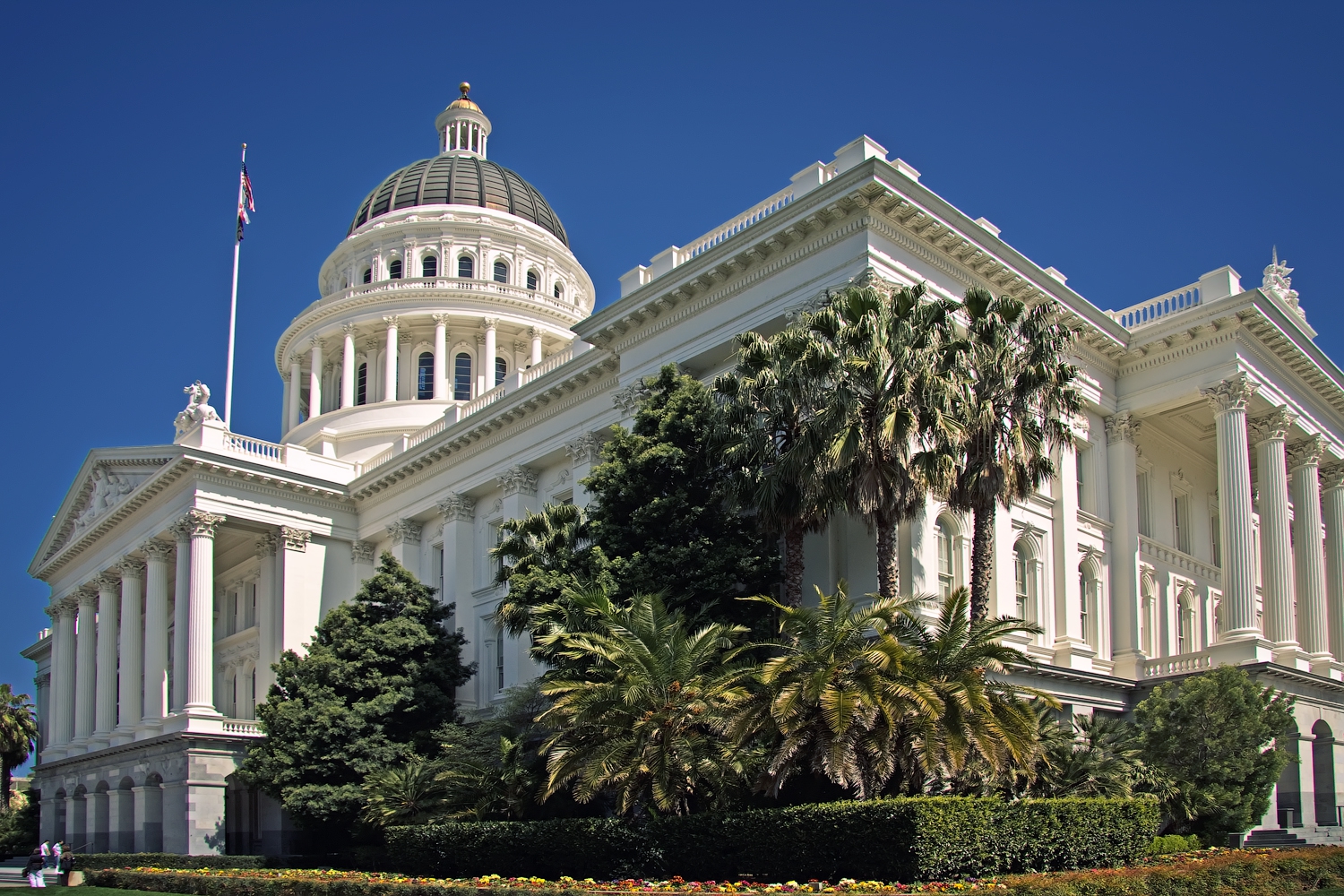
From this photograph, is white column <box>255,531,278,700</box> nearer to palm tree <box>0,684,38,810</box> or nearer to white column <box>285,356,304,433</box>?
white column <box>285,356,304,433</box>

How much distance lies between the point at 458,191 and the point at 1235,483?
148 feet

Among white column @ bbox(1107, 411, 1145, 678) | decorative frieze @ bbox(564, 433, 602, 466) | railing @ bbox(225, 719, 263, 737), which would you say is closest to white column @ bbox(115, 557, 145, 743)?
railing @ bbox(225, 719, 263, 737)

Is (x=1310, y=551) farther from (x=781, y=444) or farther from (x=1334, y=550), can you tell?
(x=781, y=444)

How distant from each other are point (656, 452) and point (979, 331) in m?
7.36

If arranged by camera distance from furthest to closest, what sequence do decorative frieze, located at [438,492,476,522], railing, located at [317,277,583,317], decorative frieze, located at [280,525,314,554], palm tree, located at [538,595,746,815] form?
railing, located at [317,277,583,317], decorative frieze, located at [280,525,314,554], decorative frieze, located at [438,492,476,522], palm tree, located at [538,595,746,815]

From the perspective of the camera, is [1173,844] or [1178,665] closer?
[1173,844]

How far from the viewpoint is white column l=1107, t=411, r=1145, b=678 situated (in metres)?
33.1

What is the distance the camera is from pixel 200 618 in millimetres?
43031

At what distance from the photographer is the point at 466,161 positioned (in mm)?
68625

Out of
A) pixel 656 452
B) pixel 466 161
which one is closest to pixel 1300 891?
pixel 656 452

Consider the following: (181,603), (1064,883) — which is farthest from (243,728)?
(1064,883)

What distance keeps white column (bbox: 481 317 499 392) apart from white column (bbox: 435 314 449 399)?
6.34 feet

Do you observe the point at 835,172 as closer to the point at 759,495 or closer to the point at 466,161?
the point at 759,495

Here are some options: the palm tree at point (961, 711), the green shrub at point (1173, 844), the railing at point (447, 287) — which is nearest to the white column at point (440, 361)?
the railing at point (447, 287)
